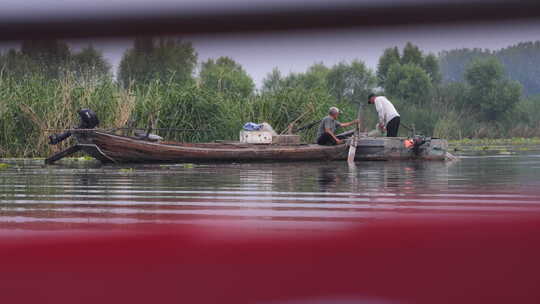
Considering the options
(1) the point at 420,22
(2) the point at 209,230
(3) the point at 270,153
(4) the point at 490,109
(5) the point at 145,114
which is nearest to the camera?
(1) the point at 420,22

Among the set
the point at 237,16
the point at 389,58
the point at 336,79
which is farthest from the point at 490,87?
the point at 237,16

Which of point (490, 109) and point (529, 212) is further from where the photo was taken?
point (490, 109)

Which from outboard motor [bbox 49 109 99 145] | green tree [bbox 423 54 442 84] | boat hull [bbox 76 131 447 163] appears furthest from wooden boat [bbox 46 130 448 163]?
green tree [bbox 423 54 442 84]

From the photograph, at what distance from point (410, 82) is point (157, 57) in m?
0.48

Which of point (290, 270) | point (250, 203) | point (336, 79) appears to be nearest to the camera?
point (290, 270)

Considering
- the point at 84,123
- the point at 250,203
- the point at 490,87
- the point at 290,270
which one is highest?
the point at 84,123

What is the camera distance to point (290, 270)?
87 centimetres

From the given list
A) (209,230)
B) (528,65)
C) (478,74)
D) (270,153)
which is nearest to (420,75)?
(478,74)

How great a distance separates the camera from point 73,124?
13.5 metres

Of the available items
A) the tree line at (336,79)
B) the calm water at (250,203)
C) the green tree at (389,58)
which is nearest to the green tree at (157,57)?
the tree line at (336,79)

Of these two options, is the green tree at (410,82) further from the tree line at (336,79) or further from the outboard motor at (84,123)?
the outboard motor at (84,123)

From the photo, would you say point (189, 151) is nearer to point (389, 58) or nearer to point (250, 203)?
point (250, 203)

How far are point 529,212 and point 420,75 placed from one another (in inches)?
13.3

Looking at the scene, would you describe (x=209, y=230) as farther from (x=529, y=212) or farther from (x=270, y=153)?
(x=270, y=153)
